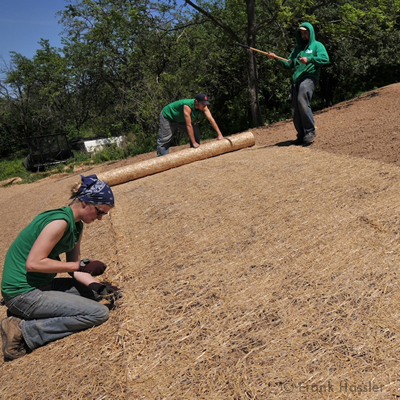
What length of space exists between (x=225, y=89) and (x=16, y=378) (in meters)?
16.3

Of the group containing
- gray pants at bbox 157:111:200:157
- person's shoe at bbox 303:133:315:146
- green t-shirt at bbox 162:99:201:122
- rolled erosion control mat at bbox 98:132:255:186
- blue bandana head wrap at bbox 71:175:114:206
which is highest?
green t-shirt at bbox 162:99:201:122

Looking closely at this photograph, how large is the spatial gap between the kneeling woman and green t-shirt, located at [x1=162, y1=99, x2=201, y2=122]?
4691 millimetres

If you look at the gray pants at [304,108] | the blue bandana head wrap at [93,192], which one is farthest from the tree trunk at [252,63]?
the blue bandana head wrap at [93,192]

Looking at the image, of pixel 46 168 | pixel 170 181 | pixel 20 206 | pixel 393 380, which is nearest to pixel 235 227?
pixel 393 380

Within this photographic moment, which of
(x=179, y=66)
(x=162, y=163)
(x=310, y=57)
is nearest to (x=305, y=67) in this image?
(x=310, y=57)

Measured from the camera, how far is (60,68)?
65.9 feet

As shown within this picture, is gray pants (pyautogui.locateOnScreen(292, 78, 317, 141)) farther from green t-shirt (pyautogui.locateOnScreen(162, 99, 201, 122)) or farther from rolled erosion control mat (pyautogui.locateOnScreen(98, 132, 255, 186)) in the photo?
green t-shirt (pyautogui.locateOnScreen(162, 99, 201, 122))

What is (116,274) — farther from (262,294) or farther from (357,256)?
(357,256)

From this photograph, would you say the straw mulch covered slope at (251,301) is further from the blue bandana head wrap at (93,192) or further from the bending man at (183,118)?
the bending man at (183,118)

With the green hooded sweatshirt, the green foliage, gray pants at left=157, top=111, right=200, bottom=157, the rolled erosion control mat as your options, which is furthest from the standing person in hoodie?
the green foliage

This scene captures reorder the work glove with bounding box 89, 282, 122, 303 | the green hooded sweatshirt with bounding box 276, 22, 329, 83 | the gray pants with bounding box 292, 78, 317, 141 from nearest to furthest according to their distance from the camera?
the work glove with bounding box 89, 282, 122, 303 → the green hooded sweatshirt with bounding box 276, 22, 329, 83 → the gray pants with bounding box 292, 78, 317, 141

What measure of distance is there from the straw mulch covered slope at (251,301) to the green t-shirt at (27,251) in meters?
0.51

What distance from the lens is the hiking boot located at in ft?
9.43

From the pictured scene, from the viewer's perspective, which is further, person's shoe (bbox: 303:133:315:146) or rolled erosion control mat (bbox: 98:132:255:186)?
rolled erosion control mat (bbox: 98:132:255:186)
